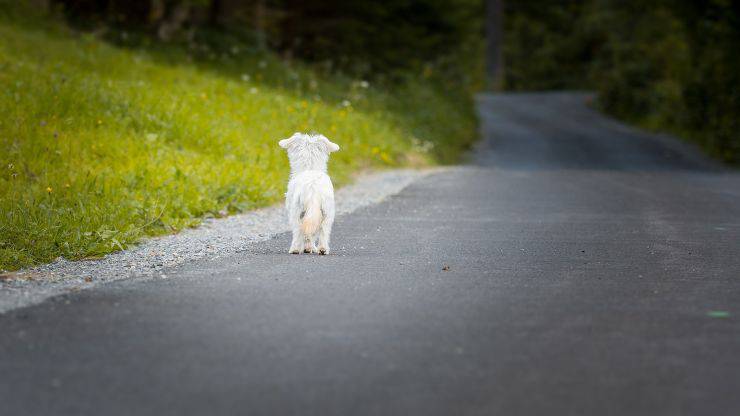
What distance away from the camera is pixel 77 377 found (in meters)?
5.50

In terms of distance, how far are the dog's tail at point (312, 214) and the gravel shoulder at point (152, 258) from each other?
3.18ft

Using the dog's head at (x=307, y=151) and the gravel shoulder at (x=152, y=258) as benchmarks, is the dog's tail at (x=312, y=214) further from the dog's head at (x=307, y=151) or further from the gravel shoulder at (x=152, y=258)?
the gravel shoulder at (x=152, y=258)

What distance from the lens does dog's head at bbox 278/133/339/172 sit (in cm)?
992

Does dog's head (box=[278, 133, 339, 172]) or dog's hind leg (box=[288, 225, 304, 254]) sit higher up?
dog's head (box=[278, 133, 339, 172])

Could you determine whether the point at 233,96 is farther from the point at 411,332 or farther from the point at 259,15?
the point at 411,332

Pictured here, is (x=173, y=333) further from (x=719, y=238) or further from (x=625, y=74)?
(x=625, y=74)

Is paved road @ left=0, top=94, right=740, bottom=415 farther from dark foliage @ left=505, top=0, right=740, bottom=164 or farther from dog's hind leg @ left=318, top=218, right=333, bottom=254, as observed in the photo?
dark foliage @ left=505, top=0, right=740, bottom=164

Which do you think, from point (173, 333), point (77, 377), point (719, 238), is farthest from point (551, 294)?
point (719, 238)

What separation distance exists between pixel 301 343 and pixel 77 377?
1419mm

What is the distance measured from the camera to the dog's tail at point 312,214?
31.0ft

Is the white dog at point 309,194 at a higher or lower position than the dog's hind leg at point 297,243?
higher

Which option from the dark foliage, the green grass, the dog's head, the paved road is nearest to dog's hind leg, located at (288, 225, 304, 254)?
the paved road

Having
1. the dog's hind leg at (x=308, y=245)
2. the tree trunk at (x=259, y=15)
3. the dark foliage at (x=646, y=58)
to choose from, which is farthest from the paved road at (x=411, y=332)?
the dark foliage at (x=646, y=58)

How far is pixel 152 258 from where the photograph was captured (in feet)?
32.1
